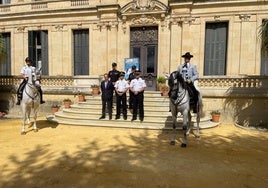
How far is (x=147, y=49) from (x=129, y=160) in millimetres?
9899

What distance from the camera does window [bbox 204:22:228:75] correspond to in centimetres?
1319

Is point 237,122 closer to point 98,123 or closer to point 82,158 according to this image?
point 98,123

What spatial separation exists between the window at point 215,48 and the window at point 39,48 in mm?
10619

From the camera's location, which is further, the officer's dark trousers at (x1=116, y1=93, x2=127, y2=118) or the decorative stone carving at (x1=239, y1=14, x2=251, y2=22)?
the decorative stone carving at (x1=239, y1=14, x2=251, y2=22)

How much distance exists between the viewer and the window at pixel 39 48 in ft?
50.7

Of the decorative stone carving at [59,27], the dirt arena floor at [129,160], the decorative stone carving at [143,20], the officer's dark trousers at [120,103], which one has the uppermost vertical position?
the decorative stone carving at [143,20]

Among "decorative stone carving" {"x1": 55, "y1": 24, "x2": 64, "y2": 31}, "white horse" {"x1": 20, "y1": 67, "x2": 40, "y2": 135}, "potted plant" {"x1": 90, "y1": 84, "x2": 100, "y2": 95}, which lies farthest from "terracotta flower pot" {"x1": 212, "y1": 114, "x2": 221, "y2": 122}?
"decorative stone carving" {"x1": 55, "y1": 24, "x2": 64, "y2": 31}

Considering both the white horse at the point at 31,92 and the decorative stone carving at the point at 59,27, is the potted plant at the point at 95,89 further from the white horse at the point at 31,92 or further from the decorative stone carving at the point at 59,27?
the decorative stone carving at the point at 59,27

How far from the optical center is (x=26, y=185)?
13.2 feet

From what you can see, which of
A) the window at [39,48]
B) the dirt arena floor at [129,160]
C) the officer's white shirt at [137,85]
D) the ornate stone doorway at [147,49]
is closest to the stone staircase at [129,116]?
the dirt arena floor at [129,160]

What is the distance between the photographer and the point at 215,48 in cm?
1334

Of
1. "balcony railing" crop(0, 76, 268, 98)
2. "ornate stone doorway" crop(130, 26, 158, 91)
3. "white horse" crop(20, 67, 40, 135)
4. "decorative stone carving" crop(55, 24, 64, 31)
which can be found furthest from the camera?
"decorative stone carving" crop(55, 24, 64, 31)

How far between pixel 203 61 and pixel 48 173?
1106 cm

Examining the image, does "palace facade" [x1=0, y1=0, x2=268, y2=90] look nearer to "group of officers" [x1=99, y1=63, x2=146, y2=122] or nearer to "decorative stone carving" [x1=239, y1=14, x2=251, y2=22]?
"decorative stone carving" [x1=239, y1=14, x2=251, y2=22]
